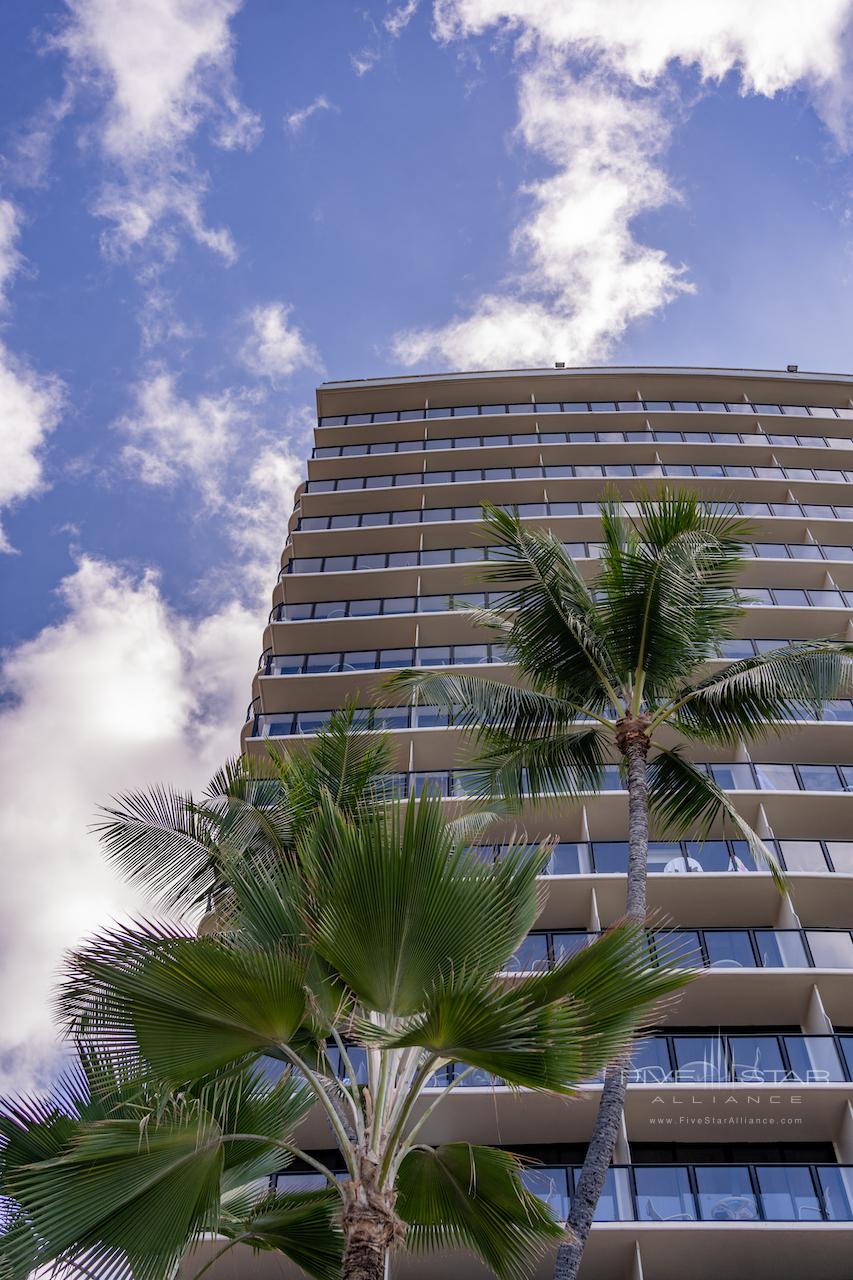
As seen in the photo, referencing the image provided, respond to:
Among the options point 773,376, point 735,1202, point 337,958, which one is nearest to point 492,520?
point 337,958

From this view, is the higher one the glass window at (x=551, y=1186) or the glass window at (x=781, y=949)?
the glass window at (x=781, y=949)

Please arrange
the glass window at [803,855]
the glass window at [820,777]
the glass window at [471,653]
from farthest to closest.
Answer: the glass window at [471,653]
the glass window at [820,777]
the glass window at [803,855]

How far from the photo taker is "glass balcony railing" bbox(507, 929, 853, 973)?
17.3m

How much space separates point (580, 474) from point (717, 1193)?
2236 cm

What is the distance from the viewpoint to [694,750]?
23109 millimetres

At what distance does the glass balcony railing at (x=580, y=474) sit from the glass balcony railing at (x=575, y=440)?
976 millimetres

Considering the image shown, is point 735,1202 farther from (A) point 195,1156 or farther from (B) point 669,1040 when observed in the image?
(A) point 195,1156

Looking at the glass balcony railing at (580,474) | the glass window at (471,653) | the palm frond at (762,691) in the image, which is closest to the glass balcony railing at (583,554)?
the glass window at (471,653)

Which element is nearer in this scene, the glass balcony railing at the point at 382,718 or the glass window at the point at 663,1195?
the glass window at the point at 663,1195

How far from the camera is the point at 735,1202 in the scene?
13625 mm

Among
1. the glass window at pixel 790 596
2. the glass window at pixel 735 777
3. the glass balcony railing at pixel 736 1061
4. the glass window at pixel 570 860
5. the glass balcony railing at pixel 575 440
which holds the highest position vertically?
the glass balcony railing at pixel 575 440

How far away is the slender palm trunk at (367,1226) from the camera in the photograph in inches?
258

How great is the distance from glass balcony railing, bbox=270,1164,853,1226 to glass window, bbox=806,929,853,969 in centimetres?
415

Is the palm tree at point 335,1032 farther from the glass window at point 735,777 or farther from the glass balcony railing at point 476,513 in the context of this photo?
the glass balcony railing at point 476,513
